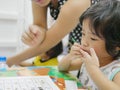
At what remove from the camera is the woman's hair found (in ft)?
2.66

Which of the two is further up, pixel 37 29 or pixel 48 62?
pixel 37 29

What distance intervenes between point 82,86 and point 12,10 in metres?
1.34

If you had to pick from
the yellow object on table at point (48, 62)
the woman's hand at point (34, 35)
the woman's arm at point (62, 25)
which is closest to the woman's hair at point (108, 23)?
the woman's arm at point (62, 25)

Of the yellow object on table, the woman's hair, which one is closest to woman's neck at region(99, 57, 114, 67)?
the woman's hair

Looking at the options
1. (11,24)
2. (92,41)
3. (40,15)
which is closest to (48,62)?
(40,15)

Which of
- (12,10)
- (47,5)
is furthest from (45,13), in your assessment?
(12,10)

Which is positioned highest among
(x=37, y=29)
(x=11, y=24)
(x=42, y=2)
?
(x=42, y=2)

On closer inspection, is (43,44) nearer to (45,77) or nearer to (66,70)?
(66,70)

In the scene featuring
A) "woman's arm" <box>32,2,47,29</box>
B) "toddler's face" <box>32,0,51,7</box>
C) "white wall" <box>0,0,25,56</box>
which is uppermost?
"toddler's face" <box>32,0,51,7</box>

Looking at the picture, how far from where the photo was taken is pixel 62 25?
44.5 inches

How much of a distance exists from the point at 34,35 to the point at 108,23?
483mm

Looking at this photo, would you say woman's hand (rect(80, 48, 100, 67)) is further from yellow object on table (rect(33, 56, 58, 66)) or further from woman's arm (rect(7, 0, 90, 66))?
yellow object on table (rect(33, 56, 58, 66))

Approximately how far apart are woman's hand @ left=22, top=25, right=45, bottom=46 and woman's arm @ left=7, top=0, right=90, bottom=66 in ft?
0.07

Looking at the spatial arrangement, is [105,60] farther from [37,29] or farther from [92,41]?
[37,29]
